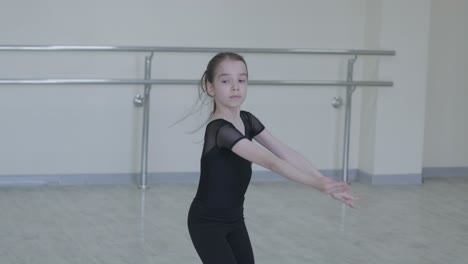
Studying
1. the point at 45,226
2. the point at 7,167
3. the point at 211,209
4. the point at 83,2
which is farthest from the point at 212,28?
the point at 211,209

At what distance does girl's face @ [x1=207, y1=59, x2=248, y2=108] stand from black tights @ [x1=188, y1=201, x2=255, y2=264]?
0.44 m

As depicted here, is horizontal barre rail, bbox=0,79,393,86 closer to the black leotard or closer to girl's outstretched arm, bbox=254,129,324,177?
girl's outstretched arm, bbox=254,129,324,177

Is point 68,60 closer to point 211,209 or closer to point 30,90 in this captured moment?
point 30,90

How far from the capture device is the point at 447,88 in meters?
8.25

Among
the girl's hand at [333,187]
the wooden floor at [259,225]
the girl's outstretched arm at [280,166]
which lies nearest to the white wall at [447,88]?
the wooden floor at [259,225]

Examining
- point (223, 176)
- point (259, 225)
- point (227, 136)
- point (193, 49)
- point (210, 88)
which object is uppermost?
point (193, 49)

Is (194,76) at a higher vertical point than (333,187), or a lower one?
higher

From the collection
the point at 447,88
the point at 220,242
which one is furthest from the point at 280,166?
the point at 447,88

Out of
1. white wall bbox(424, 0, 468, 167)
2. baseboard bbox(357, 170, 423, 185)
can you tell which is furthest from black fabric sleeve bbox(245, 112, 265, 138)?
white wall bbox(424, 0, 468, 167)

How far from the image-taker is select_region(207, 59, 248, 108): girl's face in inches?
126

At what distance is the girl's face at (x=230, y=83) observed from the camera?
320cm

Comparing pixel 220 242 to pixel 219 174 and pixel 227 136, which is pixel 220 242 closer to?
pixel 219 174

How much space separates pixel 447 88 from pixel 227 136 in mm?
5531

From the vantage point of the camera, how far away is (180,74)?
293 inches
